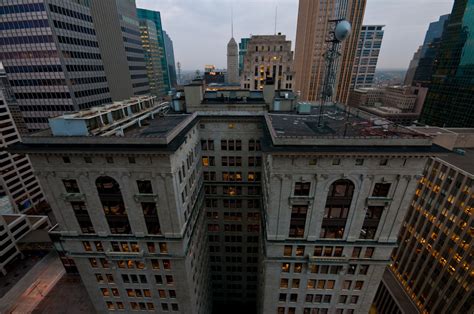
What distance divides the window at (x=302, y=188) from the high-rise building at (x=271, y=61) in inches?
3393

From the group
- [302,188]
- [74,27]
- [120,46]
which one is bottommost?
[302,188]

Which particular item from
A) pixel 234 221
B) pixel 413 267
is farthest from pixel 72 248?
pixel 413 267

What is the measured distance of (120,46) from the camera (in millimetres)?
110625

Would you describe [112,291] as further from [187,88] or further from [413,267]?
[413,267]

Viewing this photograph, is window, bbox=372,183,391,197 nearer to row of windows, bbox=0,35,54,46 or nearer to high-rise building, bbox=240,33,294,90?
high-rise building, bbox=240,33,294,90

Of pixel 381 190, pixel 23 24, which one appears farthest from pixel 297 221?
pixel 23 24

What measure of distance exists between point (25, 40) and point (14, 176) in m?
59.7

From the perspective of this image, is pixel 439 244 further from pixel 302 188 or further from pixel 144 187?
pixel 144 187

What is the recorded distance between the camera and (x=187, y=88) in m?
47.5

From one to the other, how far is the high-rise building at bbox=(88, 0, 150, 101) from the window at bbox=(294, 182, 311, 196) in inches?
4180

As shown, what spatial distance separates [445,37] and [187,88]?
19527 cm

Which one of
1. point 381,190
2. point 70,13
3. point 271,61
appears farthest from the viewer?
point 271,61

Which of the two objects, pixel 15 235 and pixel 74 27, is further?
pixel 74 27

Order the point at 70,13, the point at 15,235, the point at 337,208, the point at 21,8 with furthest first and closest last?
the point at 15,235 → the point at 70,13 → the point at 21,8 → the point at 337,208
